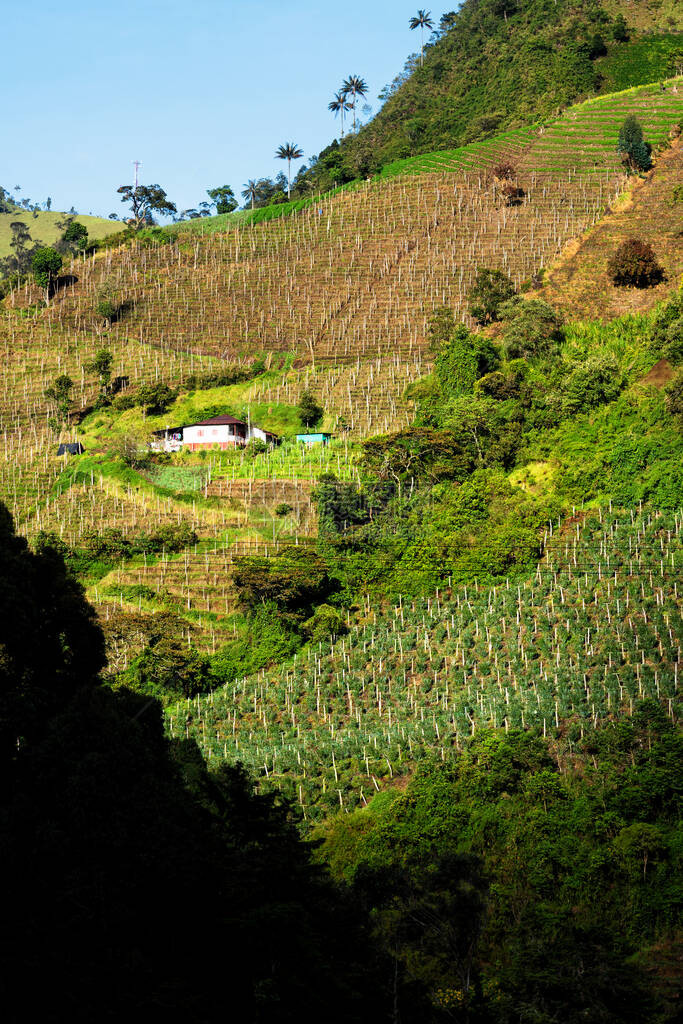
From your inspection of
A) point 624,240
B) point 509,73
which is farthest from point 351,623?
point 509,73

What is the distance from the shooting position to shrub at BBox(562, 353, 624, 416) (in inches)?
2178

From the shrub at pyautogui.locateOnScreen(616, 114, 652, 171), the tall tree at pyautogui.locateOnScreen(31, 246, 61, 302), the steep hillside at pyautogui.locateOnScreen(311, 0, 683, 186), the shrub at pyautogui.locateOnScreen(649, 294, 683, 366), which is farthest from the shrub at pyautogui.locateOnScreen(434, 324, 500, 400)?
the steep hillside at pyautogui.locateOnScreen(311, 0, 683, 186)

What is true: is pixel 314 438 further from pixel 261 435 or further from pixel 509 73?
pixel 509 73

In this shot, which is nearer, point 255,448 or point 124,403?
point 255,448

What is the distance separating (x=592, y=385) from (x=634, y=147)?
37.7 m

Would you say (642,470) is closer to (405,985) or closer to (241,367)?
(405,985)

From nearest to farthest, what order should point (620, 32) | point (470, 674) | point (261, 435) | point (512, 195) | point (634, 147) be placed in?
point (470, 674) < point (261, 435) < point (634, 147) < point (512, 195) < point (620, 32)

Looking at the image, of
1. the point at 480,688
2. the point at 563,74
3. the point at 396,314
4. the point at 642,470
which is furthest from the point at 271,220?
the point at 480,688

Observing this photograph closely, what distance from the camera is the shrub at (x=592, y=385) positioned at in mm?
55312

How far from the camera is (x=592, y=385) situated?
56.0 meters

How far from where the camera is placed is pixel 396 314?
7769 centimetres

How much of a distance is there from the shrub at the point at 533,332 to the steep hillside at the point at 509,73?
Result: 140 ft

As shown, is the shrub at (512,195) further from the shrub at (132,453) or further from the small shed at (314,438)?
the shrub at (132,453)

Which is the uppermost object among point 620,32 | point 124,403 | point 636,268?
point 620,32
